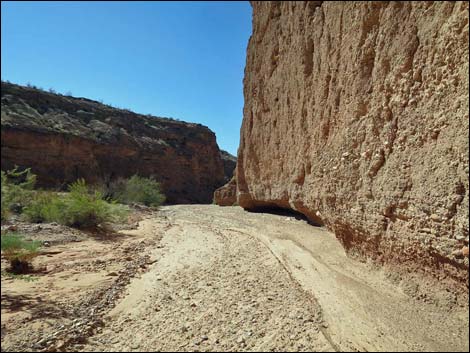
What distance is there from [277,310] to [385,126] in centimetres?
247

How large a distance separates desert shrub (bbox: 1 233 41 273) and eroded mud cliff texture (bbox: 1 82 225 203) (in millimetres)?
17725

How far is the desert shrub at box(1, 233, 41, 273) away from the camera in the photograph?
326cm

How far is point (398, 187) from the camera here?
3.15 m

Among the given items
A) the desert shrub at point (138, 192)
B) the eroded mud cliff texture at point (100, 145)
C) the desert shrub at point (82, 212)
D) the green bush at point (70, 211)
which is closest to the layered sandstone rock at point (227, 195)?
the desert shrub at point (138, 192)

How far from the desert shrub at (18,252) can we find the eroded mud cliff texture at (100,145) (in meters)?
17.7

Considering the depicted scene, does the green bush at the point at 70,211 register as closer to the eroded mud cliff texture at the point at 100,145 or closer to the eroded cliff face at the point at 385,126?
the eroded cliff face at the point at 385,126

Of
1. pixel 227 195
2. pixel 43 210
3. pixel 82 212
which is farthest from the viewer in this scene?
pixel 227 195

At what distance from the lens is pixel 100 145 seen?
2428 centimetres

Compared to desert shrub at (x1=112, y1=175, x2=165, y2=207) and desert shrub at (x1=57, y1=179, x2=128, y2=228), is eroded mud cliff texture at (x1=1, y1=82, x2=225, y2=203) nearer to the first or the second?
desert shrub at (x1=112, y1=175, x2=165, y2=207)

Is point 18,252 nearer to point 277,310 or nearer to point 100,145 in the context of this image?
point 277,310

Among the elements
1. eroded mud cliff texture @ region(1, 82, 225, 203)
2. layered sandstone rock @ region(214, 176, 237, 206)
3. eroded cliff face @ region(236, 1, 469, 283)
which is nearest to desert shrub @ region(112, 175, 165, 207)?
layered sandstone rock @ region(214, 176, 237, 206)

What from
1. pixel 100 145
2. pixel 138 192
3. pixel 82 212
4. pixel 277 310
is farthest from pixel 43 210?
pixel 100 145

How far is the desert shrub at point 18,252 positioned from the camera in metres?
3.26

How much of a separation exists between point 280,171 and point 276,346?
6371mm
